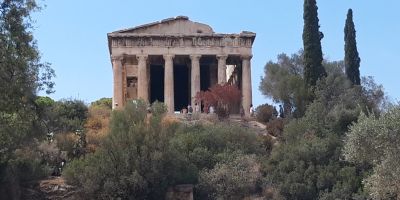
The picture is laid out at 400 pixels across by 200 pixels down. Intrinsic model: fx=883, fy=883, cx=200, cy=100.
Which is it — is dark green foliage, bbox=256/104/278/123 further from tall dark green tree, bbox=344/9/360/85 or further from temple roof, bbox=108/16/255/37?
tall dark green tree, bbox=344/9/360/85

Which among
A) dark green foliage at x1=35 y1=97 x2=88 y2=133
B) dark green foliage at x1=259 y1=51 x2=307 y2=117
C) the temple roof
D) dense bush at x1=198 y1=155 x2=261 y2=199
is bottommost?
dense bush at x1=198 y1=155 x2=261 y2=199

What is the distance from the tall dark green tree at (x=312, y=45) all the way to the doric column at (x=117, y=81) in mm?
12979

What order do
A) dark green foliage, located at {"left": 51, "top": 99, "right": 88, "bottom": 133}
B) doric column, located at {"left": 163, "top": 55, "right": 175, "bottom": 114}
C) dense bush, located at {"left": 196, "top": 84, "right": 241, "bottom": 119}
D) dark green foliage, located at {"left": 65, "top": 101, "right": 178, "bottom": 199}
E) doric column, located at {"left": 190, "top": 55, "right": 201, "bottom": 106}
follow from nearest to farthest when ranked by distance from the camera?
1. dark green foliage, located at {"left": 65, "top": 101, "right": 178, "bottom": 199}
2. dark green foliage, located at {"left": 51, "top": 99, "right": 88, "bottom": 133}
3. dense bush, located at {"left": 196, "top": 84, "right": 241, "bottom": 119}
4. doric column, located at {"left": 163, "top": 55, "right": 175, "bottom": 114}
5. doric column, located at {"left": 190, "top": 55, "right": 201, "bottom": 106}

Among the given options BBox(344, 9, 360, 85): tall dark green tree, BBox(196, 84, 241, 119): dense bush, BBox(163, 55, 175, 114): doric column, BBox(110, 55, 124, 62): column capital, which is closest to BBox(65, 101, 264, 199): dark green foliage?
BBox(196, 84, 241, 119): dense bush

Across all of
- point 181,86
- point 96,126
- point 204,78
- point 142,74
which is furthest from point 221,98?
point 181,86

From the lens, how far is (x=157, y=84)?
66.4 m

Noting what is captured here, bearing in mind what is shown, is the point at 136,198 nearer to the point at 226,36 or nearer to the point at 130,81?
the point at 226,36

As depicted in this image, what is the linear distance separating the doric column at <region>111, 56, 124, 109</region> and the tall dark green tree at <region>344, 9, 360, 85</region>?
15191 millimetres

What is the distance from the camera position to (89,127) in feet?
173

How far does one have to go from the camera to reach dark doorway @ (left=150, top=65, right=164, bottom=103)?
65562mm

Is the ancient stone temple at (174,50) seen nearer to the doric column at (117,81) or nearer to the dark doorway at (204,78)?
the doric column at (117,81)

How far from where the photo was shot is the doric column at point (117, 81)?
197 feet

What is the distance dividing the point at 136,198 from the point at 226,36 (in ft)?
66.9

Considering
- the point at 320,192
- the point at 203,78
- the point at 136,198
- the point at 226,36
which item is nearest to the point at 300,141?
the point at 320,192
